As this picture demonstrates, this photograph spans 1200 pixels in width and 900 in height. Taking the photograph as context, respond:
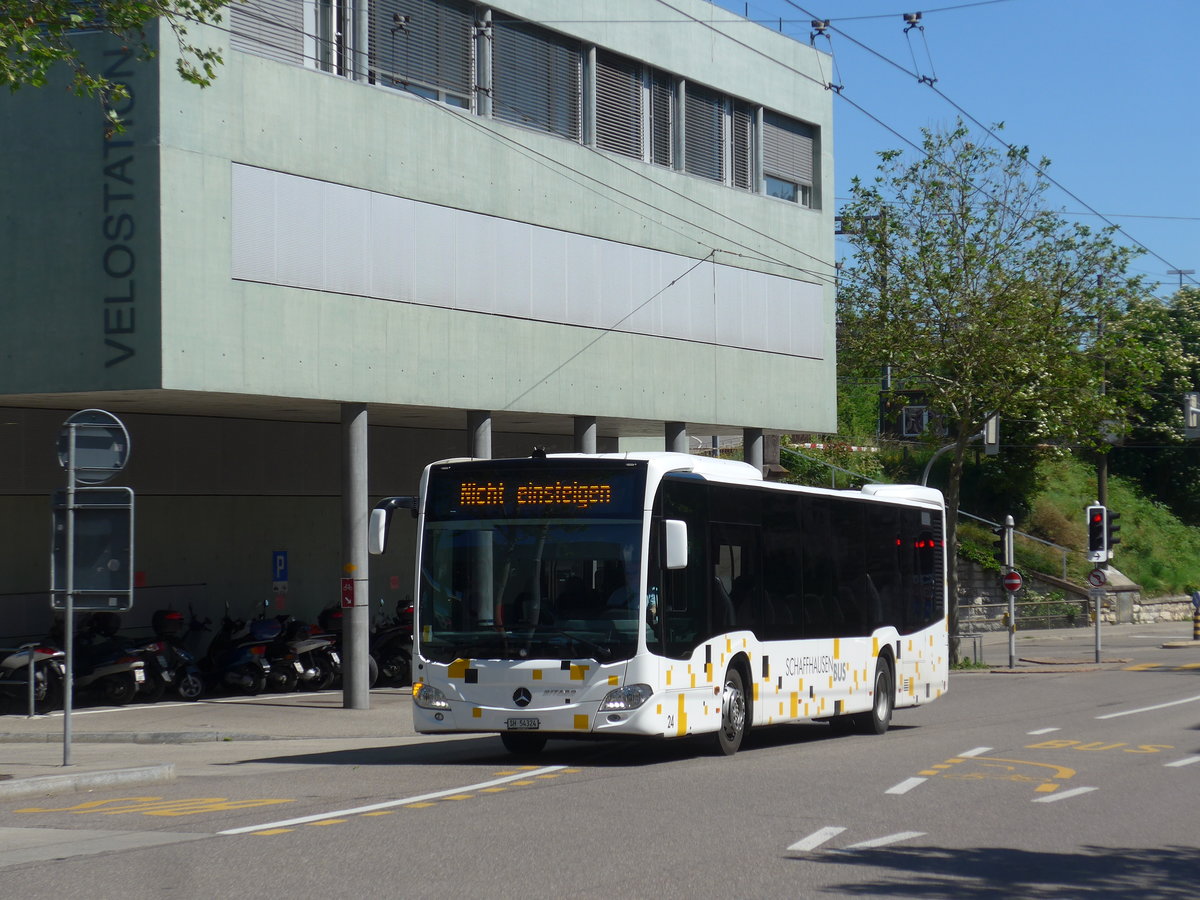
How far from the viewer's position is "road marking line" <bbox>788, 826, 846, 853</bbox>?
31.6ft

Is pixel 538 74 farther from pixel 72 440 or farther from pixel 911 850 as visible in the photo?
pixel 911 850

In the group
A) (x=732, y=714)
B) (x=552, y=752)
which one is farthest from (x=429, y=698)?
(x=732, y=714)

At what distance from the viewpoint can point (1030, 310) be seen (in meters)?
35.0

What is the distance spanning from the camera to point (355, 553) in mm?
23641

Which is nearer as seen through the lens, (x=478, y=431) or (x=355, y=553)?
(x=355, y=553)

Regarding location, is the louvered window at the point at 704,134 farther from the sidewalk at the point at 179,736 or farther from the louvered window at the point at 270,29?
the sidewalk at the point at 179,736

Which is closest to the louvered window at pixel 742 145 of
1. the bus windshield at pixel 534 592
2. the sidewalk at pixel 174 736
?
the sidewalk at pixel 174 736

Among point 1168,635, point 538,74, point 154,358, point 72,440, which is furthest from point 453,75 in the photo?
point 1168,635

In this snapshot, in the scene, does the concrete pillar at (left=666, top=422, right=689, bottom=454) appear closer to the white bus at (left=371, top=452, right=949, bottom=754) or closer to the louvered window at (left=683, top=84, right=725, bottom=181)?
the louvered window at (left=683, top=84, right=725, bottom=181)

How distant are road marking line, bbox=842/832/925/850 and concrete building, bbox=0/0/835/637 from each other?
1338 cm

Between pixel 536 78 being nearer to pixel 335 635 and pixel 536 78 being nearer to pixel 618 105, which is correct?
pixel 618 105

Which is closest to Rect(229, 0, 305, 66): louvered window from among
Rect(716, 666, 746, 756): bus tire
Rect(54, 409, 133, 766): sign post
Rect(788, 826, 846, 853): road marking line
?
Rect(54, 409, 133, 766): sign post

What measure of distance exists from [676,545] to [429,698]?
263 cm

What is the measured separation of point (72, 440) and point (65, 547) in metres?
0.98
